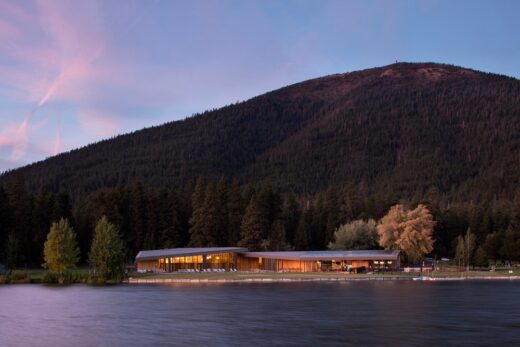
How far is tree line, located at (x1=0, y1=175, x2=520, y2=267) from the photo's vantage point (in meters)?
121

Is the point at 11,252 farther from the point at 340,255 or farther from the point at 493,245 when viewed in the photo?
the point at 493,245

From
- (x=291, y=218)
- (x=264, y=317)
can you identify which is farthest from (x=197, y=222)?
(x=264, y=317)

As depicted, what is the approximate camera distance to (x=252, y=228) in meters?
128

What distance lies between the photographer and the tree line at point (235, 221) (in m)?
121

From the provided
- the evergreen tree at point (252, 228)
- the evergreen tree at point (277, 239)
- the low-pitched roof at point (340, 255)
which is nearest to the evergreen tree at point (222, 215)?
the evergreen tree at point (252, 228)

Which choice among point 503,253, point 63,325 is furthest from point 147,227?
point 63,325

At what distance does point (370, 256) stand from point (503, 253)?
26339mm

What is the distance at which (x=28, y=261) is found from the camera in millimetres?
121750

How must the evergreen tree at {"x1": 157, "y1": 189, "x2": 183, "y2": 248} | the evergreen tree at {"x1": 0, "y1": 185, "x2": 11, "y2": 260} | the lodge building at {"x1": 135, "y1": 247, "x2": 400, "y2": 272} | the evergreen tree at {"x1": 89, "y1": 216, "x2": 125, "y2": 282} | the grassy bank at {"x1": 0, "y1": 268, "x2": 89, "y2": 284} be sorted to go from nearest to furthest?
the evergreen tree at {"x1": 89, "y1": 216, "x2": 125, "y2": 282}, the grassy bank at {"x1": 0, "y1": 268, "x2": 89, "y2": 284}, the lodge building at {"x1": 135, "y1": 247, "x2": 400, "y2": 272}, the evergreen tree at {"x1": 0, "y1": 185, "x2": 11, "y2": 260}, the evergreen tree at {"x1": 157, "y1": 189, "x2": 183, "y2": 248}

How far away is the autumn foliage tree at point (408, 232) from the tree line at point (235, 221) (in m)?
0.24

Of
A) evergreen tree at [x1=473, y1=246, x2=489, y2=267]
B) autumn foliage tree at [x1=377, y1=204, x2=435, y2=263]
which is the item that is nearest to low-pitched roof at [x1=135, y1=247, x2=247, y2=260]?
autumn foliage tree at [x1=377, y1=204, x2=435, y2=263]

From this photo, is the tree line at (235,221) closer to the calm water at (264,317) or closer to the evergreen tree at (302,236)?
the evergreen tree at (302,236)

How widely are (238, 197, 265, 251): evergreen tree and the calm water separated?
1967 inches

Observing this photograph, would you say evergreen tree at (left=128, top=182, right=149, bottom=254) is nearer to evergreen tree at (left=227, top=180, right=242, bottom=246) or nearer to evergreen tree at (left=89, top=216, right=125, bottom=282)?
evergreen tree at (left=227, top=180, right=242, bottom=246)
